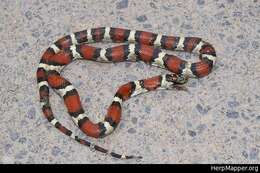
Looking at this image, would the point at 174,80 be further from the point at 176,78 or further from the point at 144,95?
the point at 144,95

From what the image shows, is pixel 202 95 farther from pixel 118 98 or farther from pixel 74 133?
pixel 74 133

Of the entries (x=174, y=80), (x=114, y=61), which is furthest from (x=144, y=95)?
(x=114, y=61)

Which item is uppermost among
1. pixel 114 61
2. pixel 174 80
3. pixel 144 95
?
pixel 114 61

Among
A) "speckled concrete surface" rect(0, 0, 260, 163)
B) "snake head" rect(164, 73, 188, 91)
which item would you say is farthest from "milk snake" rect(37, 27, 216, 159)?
"speckled concrete surface" rect(0, 0, 260, 163)

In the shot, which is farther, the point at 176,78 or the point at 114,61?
the point at 114,61

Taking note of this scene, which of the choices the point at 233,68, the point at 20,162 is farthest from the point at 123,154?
the point at 233,68

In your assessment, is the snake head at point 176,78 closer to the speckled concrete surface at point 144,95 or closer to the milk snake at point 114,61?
the milk snake at point 114,61

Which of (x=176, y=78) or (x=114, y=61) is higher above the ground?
(x=114, y=61)

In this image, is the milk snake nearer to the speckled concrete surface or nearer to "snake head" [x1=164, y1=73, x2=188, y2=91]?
"snake head" [x1=164, y1=73, x2=188, y2=91]
